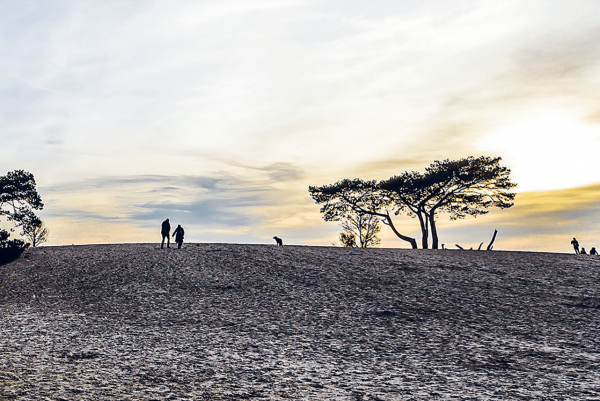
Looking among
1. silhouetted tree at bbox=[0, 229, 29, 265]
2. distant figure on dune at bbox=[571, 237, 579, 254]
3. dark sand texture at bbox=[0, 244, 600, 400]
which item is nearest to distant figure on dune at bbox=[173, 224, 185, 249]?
dark sand texture at bbox=[0, 244, 600, 400]

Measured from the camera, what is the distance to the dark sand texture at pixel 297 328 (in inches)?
344

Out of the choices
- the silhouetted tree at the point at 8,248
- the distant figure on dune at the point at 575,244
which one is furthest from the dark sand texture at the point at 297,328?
the distant figure on dune at the point at 575,244

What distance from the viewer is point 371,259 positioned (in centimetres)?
2388

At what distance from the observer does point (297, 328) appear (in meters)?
13.1

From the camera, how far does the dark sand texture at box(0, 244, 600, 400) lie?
28.7 feet

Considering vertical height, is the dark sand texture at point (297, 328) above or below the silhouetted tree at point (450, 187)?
below

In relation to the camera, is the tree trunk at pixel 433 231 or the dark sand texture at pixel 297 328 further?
the tree trunk at pixel 433 231

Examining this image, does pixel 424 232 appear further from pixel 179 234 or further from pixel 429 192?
pixel 179 234

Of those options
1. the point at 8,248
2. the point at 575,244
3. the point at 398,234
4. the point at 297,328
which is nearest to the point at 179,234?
the point at 8,248

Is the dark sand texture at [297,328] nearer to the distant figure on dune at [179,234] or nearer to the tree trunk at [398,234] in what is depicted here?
the distant figure on dune at [179,234]

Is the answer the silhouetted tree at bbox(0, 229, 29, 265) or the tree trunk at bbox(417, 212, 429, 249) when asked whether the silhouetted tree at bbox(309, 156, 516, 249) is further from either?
the silhouetted tree at bbox(0, 229, 29, 265)

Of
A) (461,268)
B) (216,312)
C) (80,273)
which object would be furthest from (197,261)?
(461,268)

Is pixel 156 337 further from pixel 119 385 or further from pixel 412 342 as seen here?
pixel 412 342

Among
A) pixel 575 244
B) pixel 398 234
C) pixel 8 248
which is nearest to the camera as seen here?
pixel 8 248
